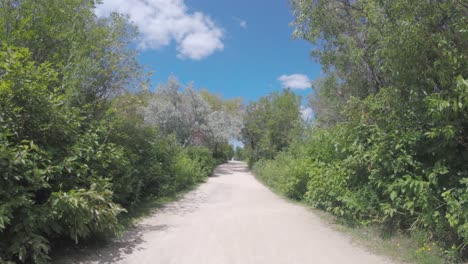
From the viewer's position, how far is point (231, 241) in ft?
17.6

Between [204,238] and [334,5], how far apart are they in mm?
6987

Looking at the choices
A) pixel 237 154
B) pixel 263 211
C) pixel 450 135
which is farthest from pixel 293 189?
pixel 237 154

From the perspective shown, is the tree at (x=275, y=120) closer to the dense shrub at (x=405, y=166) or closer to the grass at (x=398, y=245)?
the dense shrub at (x=405, y=166)

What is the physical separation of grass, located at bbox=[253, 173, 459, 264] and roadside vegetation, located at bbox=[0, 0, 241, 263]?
4.35 meters

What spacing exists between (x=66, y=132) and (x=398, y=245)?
577cm

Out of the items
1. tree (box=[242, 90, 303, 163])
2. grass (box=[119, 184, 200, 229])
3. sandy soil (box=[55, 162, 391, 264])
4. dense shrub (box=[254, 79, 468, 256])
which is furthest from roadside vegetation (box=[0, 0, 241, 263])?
tree (box=[242, 90, 303, 163])

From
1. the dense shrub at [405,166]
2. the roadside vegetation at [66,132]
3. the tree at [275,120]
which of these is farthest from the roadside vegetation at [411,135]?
the tree at [275,120]

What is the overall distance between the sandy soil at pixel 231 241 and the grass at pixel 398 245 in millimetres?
250

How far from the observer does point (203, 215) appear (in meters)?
7.76

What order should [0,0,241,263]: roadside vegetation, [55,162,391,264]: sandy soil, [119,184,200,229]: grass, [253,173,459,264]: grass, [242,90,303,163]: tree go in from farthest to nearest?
[242,90,303,163]: tree → [119,184,200,229]: grass → [55,162,391,264]: sandy soil → [253,173,459,264]: grass → [0,0,241,263]: roadside vegetation

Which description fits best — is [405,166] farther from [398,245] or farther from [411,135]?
[398,245]

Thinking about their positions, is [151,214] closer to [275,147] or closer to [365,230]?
[365,230]

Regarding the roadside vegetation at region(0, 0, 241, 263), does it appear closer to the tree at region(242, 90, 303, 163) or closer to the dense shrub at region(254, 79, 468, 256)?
the dense shrub at region(254, 79, 468, 256)

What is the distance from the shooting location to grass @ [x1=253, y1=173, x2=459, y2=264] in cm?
439
